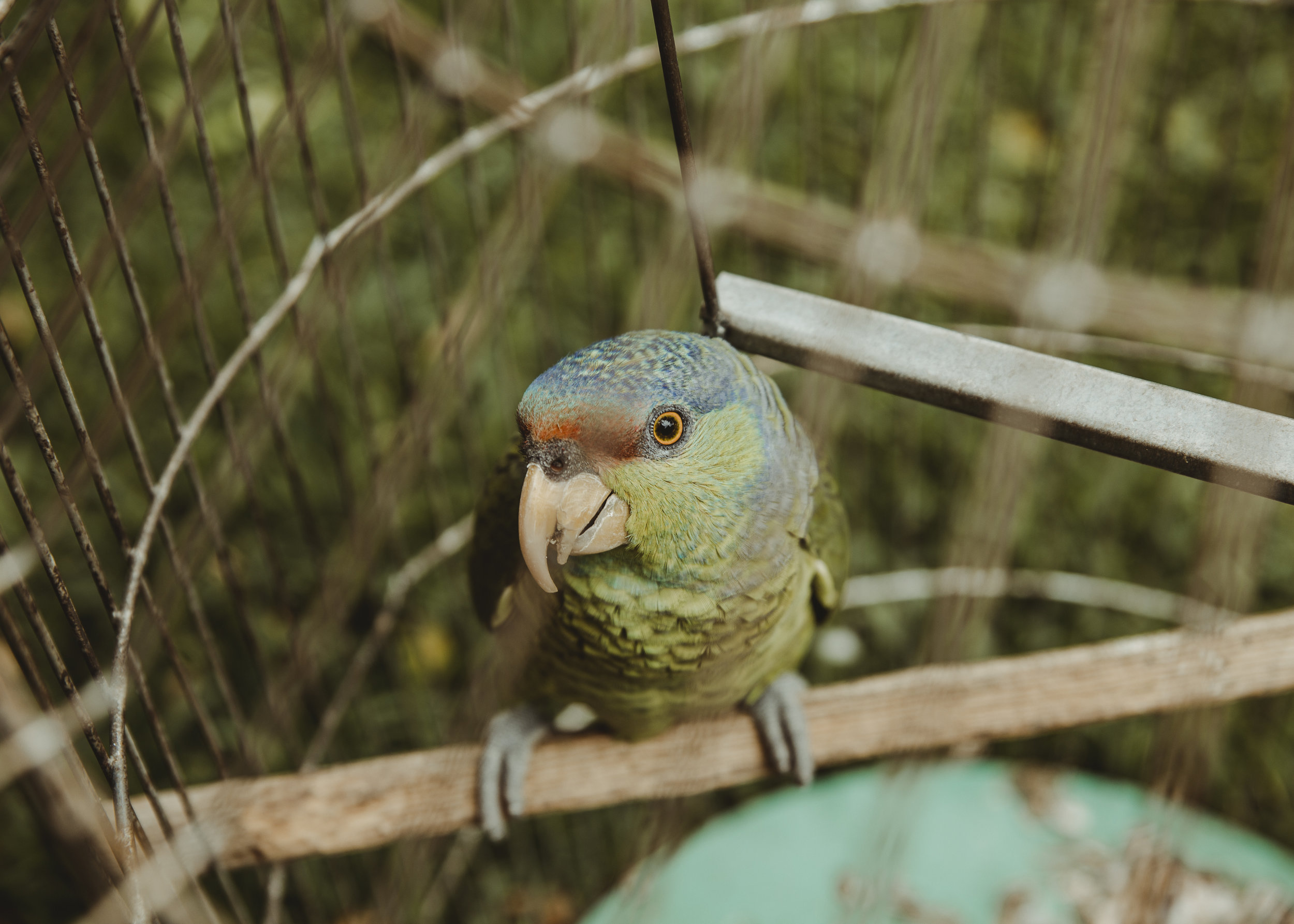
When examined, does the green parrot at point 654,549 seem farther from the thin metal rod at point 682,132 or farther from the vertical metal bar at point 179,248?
the vertical metal bar at point 179,248

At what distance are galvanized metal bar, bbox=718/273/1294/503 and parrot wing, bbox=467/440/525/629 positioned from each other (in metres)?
0.21

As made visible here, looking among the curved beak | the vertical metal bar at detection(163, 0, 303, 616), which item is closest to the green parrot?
the curved beak

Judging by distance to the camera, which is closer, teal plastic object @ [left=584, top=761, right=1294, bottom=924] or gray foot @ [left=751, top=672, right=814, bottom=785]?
gray foot @ [left=751, top=672, right=814, bottom=785]

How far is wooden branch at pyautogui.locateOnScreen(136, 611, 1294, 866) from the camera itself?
75cm

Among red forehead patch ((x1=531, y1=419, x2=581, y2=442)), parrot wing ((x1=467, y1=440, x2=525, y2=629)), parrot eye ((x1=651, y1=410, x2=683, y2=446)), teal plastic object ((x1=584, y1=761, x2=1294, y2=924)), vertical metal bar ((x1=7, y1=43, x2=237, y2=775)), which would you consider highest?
vertical metal bar ((x1=7, y1=43, x2=237, y2=775))

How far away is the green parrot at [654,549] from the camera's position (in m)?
0.58

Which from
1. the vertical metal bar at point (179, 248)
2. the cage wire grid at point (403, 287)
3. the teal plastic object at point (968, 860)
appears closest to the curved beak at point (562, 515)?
the cage wire grid at point (403, 287)

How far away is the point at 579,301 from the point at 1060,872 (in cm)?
102

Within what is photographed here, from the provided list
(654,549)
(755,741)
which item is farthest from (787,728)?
(654,549)

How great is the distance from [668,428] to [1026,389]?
20 centimetres

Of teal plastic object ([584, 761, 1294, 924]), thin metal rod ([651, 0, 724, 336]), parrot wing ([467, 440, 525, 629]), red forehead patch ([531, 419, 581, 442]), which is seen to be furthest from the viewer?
teal plastic object ([584, 761, 1294, 924])

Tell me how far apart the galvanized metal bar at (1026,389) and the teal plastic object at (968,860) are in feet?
1.81

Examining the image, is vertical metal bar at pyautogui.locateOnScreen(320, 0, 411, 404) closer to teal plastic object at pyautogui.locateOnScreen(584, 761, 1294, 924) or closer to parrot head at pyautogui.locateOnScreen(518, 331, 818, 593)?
parrot head at pyautogui.locateOnScreen(518, 331, 818, 593)

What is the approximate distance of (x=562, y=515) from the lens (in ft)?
1.92
